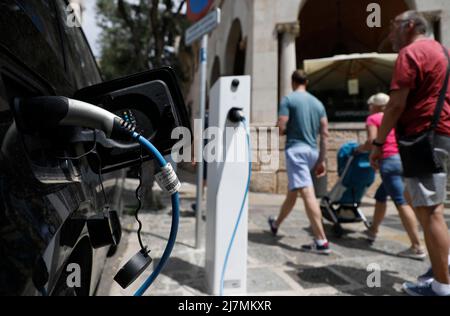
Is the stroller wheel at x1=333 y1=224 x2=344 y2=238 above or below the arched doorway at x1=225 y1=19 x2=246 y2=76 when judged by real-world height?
below

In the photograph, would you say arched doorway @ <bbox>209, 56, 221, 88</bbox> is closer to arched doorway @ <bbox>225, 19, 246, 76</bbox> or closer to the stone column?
arched doorway @ <bbox>225, 19, 246, 76</bbox>

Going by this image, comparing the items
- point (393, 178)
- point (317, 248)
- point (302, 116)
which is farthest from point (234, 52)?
point (317, 248)

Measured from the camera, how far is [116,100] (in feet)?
2.32

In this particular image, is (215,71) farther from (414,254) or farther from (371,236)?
(414,254)

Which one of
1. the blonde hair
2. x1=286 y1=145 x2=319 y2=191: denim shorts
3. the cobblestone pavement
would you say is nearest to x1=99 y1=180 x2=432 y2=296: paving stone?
the cobblestone pavement

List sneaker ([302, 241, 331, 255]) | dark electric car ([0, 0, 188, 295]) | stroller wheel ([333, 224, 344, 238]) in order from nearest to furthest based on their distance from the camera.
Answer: dark electric car ([0, 0, 188, 295]), sneaker ([302, 241, 331, 255]), stroller wheel ([333, 224, 344, 238])

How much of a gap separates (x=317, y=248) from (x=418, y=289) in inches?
41.8

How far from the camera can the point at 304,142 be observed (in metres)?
3.26

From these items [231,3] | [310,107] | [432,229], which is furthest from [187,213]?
[231,3]

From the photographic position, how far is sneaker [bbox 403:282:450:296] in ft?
6.74

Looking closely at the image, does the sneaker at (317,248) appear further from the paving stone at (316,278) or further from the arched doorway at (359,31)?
the arched doorway at (359,31)

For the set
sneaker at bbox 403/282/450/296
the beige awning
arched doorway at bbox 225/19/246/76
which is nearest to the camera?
the beige awning
